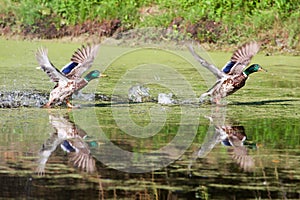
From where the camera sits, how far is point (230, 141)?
5.29 metres

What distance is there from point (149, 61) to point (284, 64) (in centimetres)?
170

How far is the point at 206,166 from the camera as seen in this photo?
445 cm

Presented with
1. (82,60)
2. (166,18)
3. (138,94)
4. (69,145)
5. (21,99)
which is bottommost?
→ (69,145)

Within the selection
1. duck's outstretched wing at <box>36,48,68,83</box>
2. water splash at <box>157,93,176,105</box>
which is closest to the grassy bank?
water splash at <box>157,93,176,105</box>

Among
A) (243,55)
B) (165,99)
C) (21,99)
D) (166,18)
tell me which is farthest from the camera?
(166,18)

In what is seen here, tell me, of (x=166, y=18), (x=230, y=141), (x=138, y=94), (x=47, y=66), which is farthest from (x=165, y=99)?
(x=166, y=18)

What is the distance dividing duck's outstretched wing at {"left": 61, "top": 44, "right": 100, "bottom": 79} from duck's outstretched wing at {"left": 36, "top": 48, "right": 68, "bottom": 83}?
0.55ft

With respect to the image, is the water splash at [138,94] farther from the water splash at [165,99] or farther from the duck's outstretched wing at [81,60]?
the duck's outstretched wing at [81,60]

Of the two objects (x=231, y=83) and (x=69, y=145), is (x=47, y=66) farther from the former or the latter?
(x=69, y=145)

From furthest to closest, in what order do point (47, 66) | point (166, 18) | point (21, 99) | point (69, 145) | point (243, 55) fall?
point (166, 18), point (243, 55), point (21, 99), point (47, 66), point (69, 145)

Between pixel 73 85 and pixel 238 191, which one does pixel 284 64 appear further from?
pixel 238 191

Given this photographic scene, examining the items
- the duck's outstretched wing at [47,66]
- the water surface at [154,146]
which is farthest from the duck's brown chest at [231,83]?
the duck's outstretched wing at [47,66]

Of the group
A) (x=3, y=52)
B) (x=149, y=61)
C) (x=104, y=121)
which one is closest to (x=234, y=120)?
(x=104, y=121)

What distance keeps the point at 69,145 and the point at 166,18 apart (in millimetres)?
6936
